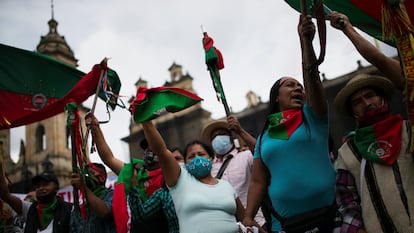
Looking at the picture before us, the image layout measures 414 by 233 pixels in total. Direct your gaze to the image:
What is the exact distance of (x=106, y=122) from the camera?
3906 mm

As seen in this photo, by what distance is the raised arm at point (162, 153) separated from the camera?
258cm

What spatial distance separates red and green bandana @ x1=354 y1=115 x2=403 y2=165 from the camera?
84.7 inches

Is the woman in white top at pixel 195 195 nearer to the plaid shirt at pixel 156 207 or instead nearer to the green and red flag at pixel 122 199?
the plaid shirt at pixel 156 207

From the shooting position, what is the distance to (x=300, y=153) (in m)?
2.27

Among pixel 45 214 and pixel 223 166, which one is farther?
pixel 45 214

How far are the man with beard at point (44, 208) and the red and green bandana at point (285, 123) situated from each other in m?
2.55

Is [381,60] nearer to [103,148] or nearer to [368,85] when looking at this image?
[368,85]

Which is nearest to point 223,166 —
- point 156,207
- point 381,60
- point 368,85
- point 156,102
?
point 156,207

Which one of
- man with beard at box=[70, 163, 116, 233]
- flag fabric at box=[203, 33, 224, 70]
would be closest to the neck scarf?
flag fabric at box=[203, 33, 224, 70]

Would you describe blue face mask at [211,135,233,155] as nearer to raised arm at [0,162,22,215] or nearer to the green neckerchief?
the green neckerchief

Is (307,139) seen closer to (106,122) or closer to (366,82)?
(366,82)

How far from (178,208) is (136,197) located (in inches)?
18.7

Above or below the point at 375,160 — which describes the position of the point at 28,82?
above

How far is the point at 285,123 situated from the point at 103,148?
2.03m
